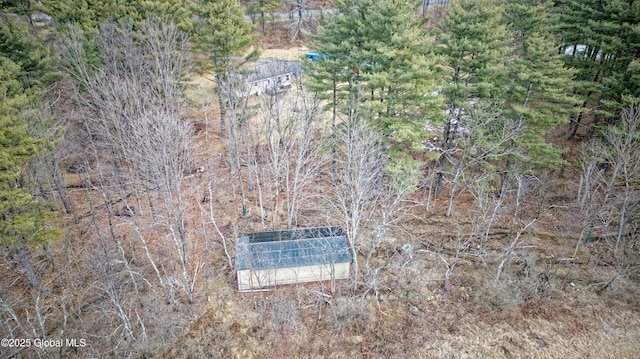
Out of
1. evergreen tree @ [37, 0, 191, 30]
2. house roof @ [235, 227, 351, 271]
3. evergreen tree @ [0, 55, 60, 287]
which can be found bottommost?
house roof @ [235, 227, 351, 271]

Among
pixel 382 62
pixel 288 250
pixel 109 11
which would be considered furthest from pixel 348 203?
pixel 109 11

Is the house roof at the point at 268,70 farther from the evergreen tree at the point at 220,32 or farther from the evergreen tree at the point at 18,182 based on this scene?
the evergreen tree at the point at 18,182

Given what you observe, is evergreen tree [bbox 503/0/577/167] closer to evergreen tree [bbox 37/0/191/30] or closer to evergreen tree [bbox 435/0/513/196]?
evergreen tree [bbox 435/0/513/196]

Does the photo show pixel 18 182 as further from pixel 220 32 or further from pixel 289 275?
pixel 220 32

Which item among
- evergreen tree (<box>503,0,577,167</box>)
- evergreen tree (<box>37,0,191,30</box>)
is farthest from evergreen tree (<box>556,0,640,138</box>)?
evergreen tree (<box>37,0,191,30</box>)

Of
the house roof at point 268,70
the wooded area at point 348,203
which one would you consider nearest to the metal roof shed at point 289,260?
the wooded area at point 348,203
